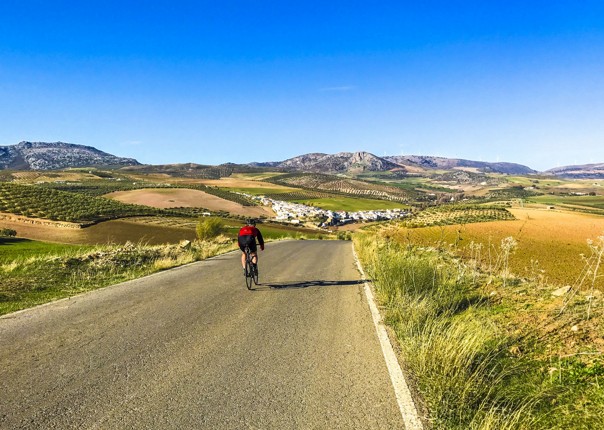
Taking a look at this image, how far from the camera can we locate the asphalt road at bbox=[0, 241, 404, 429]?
407cm

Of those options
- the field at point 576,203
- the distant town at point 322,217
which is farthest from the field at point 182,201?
the field at point 576,203

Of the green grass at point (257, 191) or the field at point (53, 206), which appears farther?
the green grass at point (257, 191)

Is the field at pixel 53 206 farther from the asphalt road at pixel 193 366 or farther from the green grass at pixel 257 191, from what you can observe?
the green grass at pixel 257 191

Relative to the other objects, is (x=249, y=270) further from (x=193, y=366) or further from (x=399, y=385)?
(x=399, y=385)

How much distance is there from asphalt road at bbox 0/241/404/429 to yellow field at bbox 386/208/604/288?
5.66m

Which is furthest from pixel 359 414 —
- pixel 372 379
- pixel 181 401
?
pixel 181 401

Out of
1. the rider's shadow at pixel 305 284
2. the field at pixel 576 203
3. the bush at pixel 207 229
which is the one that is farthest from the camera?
the field at pixel 576 203

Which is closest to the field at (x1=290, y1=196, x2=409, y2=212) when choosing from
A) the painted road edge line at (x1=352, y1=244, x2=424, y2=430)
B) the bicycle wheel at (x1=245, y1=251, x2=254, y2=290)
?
the bicycle wheel at (x1=245, y1=251, x2=254, y2=290)

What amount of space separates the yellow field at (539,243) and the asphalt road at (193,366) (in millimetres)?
5656

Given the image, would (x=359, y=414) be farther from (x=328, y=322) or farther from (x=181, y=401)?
(x=328, y=322)

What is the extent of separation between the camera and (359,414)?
4176mm

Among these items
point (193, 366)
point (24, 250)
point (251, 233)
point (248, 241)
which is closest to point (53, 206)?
point (24, 250)

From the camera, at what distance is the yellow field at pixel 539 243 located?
19.8 metres

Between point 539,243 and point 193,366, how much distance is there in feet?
123
